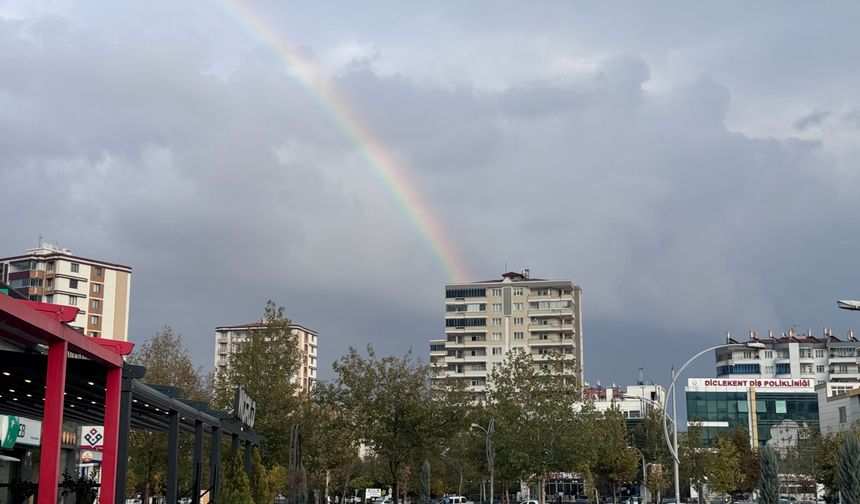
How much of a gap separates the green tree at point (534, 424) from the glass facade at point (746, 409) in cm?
7090

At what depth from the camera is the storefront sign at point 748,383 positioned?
133 m

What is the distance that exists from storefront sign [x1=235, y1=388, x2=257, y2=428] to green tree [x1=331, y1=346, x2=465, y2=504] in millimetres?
13658

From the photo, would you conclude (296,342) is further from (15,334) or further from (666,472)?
(666,472)

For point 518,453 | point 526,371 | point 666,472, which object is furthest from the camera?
point 666,472

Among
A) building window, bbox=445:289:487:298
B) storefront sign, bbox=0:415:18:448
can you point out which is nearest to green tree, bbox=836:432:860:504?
storefront sign, bbox=0:415:18:448

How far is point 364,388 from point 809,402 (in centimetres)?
9537

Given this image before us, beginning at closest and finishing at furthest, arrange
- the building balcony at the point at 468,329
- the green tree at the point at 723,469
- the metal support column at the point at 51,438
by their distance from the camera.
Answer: the metal support column at the point at 51,438, the green tree at the point at 723,469, the building balcony at the point at 468,329

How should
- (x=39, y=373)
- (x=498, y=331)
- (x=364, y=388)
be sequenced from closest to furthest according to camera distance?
(x=39, y=373) < (x=364, y=388) < (x=498, y=331)

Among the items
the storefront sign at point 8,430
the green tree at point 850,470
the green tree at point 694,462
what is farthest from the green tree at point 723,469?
the storefront sign at point 8,430

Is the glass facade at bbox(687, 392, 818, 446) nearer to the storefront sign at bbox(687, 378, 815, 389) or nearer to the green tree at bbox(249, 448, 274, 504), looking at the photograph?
the storefront sign at bbox(687, 378, 815, 389)

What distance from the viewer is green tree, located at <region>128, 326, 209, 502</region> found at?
189 feet

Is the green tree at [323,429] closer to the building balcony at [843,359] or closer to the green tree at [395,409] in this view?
the green tree at [395,409]

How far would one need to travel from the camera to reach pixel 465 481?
371 feet

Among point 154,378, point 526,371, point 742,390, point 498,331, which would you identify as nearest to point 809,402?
point 742,390
